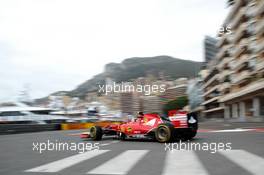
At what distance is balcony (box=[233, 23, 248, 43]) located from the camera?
4583 cm

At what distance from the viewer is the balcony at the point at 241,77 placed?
144ft

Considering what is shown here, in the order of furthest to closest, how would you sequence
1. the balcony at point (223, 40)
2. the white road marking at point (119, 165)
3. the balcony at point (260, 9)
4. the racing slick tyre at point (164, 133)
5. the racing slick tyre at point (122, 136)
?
the balcony at point (223, 40) < the balcony at point (260, 9) < the racing slick tyre at point (122, 136) < the racing slick tyre at point (164, 133) < the white road marking at point (119, 165)

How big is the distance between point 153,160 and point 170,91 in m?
159

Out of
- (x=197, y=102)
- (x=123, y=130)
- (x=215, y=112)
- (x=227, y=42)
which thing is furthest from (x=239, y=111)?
(x=197, y=102)

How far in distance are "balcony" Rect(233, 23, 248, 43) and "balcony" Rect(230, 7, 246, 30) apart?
1.02m

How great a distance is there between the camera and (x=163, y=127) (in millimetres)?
10758

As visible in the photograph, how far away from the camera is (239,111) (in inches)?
2019

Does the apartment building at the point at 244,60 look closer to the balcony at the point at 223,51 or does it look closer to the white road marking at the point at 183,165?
the balcony at the point at 223,51

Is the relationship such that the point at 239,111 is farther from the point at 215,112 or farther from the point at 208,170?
the point at 208,170

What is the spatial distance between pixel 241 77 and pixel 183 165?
138ft

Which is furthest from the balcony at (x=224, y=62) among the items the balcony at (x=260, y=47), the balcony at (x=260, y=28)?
the balcony at (x=260, y=47)

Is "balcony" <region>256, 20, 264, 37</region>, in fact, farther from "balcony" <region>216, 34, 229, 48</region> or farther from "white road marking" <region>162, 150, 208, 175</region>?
"white road marking" <region>162, 150, 208, 175</region>

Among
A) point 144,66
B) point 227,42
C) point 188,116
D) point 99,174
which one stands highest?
point 144,66

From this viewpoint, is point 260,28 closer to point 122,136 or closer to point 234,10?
point 234,10
